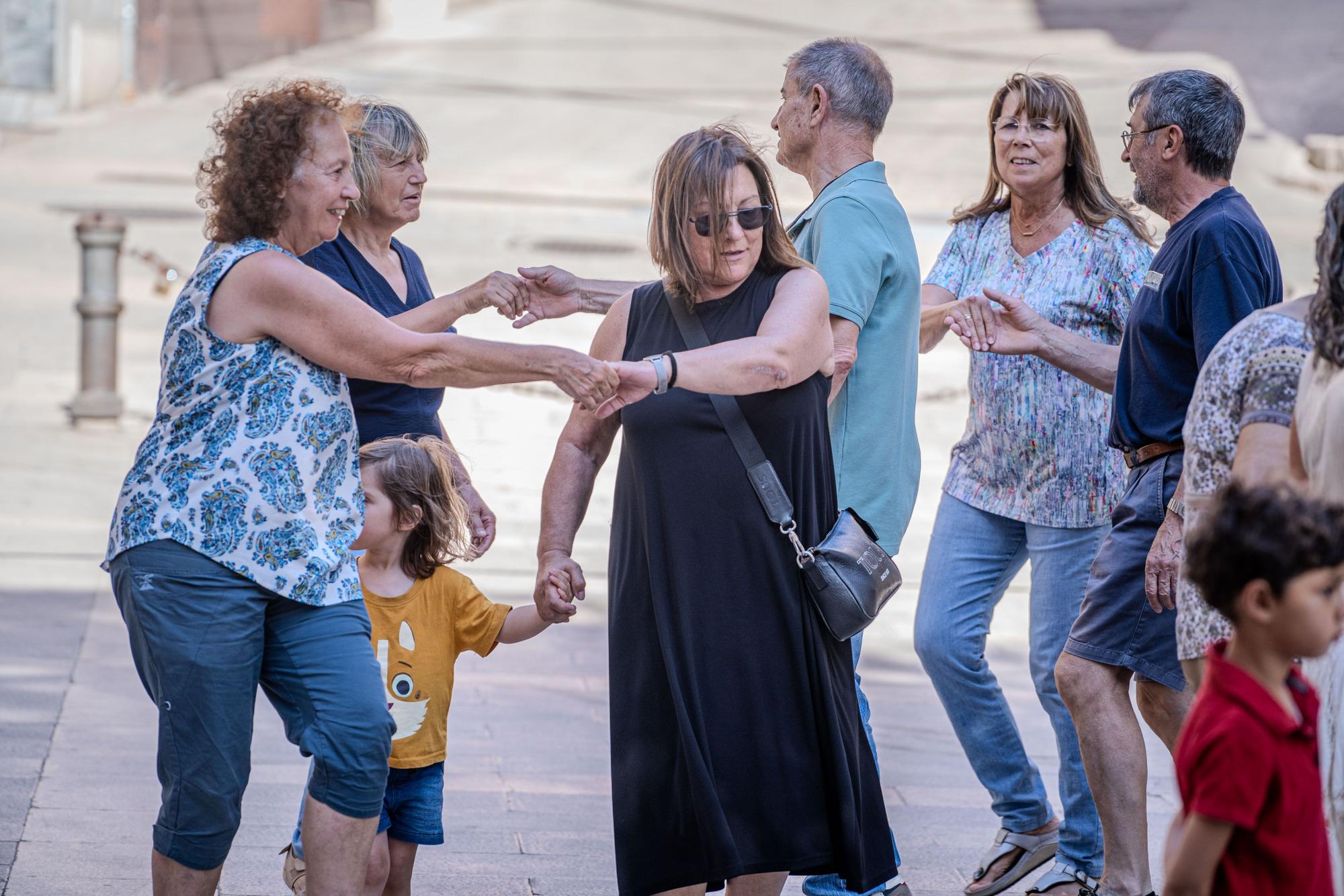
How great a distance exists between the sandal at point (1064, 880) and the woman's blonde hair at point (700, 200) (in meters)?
1.86

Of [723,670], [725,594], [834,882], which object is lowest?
[834,882]

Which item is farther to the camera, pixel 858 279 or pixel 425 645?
pixel 858 279

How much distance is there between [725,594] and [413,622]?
774mm

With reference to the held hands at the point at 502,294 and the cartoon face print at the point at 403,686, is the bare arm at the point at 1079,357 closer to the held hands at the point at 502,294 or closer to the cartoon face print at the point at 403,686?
the held hands at the point at 502,294

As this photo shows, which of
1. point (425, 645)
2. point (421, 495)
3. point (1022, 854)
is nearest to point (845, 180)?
point (421, 495)

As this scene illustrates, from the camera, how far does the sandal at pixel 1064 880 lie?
4402 millimetres

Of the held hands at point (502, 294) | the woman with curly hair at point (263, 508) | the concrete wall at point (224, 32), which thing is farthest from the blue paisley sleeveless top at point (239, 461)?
the concrete wall at point (224, 32)

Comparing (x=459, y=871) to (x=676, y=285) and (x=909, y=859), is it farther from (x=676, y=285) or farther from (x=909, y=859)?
(x=676, y=285)

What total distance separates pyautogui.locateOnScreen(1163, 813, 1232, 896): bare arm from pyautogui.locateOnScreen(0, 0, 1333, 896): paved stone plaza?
4.04 ft

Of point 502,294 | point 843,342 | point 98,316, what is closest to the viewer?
point 843,342

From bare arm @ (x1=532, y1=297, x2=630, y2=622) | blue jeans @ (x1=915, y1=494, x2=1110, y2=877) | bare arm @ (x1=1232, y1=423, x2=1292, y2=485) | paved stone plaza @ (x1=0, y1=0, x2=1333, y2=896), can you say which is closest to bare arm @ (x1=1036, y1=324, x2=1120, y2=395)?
blue jeans @ (x1=915, y1=494, x2=1110, y2=877)

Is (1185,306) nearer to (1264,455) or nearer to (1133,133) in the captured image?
(1133,133)

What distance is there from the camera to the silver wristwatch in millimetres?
3469

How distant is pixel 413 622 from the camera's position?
3.85 m
